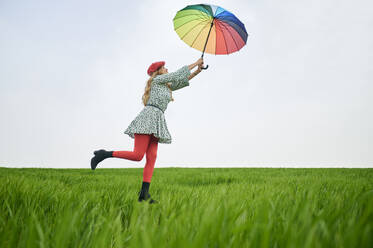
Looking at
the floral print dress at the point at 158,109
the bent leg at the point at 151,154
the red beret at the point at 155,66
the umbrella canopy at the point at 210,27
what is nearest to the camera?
the floral print dress at the point at 158,109

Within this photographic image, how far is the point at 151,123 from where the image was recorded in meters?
3.07

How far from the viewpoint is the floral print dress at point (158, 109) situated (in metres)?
3.07

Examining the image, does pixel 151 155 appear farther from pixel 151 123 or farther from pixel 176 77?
pixel 176 77

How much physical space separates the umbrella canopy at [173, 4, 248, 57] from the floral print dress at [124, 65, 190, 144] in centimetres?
A: 111

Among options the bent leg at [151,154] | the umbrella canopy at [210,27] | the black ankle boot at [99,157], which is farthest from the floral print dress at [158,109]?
the umbrella canopy at [210,27]

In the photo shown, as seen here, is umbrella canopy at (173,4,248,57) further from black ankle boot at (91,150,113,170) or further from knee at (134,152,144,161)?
black ankle boot at (91,150,113,170)

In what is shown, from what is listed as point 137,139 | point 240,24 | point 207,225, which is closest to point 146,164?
point 137,139

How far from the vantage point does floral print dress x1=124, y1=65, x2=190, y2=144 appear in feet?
10.1

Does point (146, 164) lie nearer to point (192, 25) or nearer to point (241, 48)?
point (192, 25)

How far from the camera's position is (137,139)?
3150mm

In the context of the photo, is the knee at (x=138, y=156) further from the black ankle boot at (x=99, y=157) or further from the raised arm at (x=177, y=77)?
the raised arm at (x=177, y=77)

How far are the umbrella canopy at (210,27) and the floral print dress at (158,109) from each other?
1107 mm

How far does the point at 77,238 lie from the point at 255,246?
77cm

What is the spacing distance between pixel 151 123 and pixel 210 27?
2.23m
